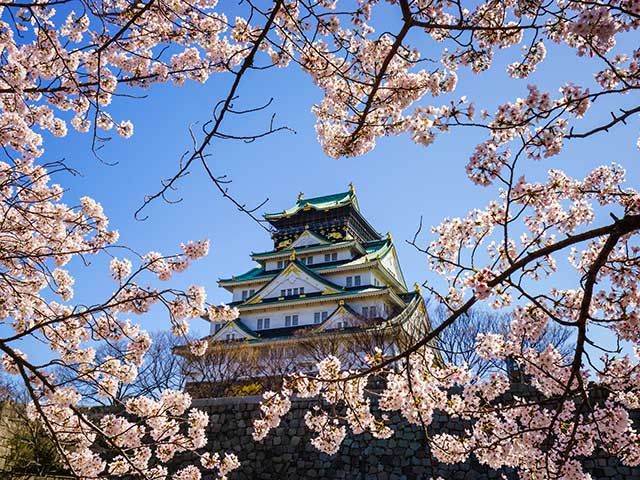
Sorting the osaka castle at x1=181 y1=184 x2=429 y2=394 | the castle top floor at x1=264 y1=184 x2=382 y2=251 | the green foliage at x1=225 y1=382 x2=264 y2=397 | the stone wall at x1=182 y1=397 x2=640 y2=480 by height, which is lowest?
the stone wall at x1=182 y1=397 x2=640 y2=480

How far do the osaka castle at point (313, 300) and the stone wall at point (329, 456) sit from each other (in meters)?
7.60

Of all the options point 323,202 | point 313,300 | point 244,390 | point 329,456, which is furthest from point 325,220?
point 329,456

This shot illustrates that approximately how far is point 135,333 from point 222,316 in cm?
73

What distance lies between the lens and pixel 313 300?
23.6 meters

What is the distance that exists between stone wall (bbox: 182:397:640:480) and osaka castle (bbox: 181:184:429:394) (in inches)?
299

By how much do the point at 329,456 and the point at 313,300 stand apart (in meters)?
15.5

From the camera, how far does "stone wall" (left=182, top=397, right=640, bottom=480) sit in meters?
7.19

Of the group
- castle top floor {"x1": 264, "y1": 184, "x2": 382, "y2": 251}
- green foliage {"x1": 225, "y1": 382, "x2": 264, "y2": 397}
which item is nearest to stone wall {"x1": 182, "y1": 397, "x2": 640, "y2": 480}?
green foliage {"x1": 225, "y1": 382, "x2": 264, "y2": 397}

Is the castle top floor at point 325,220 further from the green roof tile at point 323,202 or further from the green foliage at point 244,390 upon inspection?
the green foliage at point 244,390

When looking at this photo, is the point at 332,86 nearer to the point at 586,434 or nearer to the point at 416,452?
the point at 586,434

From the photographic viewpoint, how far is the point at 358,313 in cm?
2233

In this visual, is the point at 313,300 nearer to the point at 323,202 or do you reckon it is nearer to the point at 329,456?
the point at 323,202

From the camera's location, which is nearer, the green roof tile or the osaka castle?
the osaka castle

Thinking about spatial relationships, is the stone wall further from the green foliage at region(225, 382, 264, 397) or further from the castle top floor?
the castle top floor
